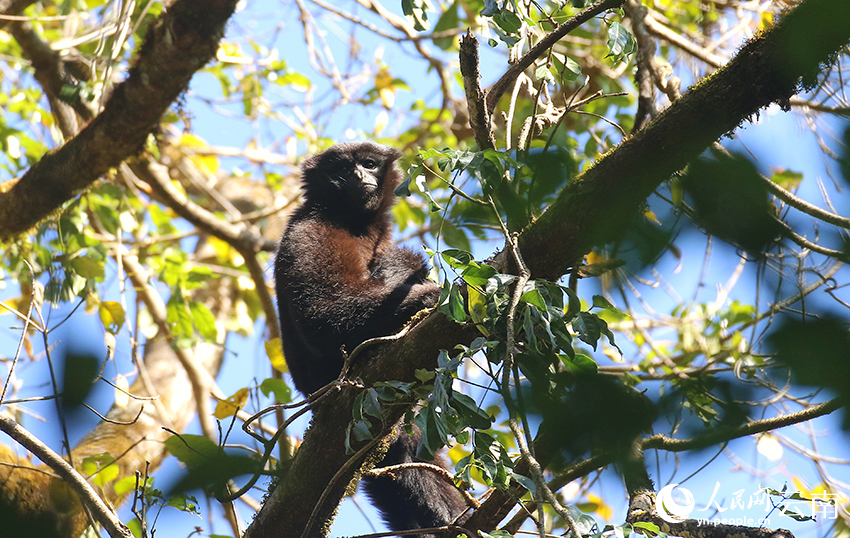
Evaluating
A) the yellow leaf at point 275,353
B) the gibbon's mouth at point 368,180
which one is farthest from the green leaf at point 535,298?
the gibbon's mouth at point 368,180

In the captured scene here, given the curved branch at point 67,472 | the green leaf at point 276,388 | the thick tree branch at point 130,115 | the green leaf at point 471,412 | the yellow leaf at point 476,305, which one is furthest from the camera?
the thick tree branch at point 130,115

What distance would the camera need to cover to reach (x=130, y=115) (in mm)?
4969

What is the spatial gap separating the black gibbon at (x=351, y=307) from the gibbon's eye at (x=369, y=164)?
71cm

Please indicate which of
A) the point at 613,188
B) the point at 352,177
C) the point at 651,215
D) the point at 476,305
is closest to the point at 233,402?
the point at 352,177

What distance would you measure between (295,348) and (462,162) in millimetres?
2315

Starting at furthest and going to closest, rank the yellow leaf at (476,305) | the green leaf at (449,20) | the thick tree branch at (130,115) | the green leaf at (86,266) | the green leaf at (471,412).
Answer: the green leaf at (449,20), the green leaf at (86,266), the thick tree branch at (130,115), the yellow leaf at (476,305), the green leaf at (471,412)

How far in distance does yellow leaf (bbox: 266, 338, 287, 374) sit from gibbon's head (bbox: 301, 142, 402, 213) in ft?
3.33

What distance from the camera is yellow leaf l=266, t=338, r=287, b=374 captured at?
4.69 m

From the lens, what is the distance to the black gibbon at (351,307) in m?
3.69

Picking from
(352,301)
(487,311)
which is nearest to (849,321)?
(487,311)

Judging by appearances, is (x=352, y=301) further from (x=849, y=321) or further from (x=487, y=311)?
(x=849, y=321)

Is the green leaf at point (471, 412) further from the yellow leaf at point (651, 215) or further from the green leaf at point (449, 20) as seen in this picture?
the green leaf at point (449, 20)

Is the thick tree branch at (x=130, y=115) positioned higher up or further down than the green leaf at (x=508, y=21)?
higher up

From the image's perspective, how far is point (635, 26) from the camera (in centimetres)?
393
